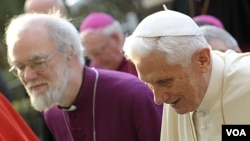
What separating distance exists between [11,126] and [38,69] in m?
0.34

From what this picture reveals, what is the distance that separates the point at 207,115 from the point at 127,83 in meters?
0.95

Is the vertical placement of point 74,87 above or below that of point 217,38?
below

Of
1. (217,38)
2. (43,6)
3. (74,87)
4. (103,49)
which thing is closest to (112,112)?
(74,87)

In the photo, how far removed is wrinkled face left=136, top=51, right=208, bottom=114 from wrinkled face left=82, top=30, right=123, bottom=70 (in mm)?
2438

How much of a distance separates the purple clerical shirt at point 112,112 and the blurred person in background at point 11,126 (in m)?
0.23

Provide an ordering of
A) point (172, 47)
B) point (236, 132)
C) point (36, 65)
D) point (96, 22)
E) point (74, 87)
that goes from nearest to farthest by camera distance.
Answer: point (236, 132) < point (172, 47) < point (36, 65) < point (74, 87) < point (96, 22)

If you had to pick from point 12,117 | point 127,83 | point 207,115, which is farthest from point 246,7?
point 207,115

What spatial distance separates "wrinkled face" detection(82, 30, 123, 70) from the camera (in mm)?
5793

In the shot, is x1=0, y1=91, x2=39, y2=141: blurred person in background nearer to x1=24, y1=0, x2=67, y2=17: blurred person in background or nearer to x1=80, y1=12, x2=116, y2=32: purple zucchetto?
x1=24, y1=0, x2=67, y2=17: blurred person in background

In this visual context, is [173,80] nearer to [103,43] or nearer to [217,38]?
[217,38]

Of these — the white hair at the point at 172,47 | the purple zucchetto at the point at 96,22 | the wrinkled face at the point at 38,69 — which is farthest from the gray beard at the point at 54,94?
the purple zucchetto at the point at 96,22

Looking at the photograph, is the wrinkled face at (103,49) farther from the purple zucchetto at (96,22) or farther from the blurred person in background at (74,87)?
the blurred person in background at (74,87)

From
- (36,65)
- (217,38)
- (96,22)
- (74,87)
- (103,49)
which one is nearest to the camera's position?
(36,65)

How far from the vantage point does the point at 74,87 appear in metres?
4.45
